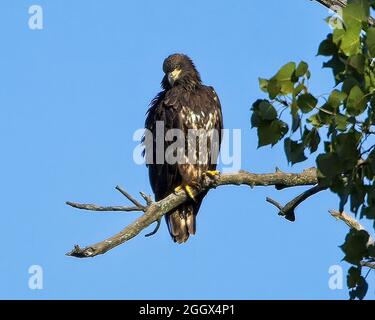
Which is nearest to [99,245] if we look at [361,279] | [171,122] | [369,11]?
[361,279]

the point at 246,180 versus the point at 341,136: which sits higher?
the point at 246,180

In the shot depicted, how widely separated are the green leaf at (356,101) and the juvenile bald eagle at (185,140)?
468 cm

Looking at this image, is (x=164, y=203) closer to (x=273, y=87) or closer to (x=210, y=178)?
(x=210, y=178)

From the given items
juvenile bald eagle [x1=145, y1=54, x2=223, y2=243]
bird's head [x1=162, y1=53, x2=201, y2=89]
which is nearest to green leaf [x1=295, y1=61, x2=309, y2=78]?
juvenile bald eagle [x1=145, y1=54, x2=223, y2=243]

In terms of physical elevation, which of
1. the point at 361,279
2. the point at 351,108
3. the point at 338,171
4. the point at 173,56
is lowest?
the point at 361,279

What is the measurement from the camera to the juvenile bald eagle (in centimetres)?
883

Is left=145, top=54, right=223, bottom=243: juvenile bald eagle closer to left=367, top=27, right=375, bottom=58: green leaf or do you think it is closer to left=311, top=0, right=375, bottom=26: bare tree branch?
left=311, top=0, right=375, bottom=26: bare tree branch

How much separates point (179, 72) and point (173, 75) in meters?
0.10

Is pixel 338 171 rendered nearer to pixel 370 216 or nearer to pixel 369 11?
pixel 370 216

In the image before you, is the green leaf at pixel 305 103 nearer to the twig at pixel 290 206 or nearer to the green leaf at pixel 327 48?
the green leaf at pixel 327 48

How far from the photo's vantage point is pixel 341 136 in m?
3.83

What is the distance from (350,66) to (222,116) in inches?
211

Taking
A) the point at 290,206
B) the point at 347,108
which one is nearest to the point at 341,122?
the point at 347,108

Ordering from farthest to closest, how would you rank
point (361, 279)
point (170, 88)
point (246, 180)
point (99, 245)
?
point (170, 88) < point (246, 180) < point (99, 245) < point (361, 279)
